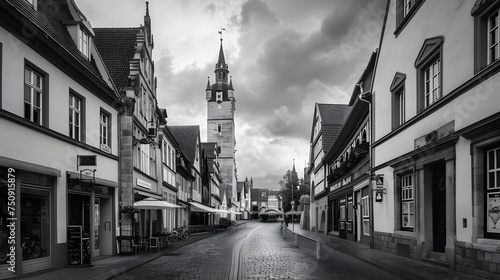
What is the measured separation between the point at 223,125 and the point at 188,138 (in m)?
48.3

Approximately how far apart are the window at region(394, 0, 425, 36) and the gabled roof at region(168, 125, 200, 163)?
34313 mm

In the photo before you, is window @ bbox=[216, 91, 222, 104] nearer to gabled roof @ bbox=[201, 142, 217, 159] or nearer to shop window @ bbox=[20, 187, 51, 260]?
gabled roof @ bbox=[201, 142, 217, 159]

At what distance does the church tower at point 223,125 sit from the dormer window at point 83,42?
256ft

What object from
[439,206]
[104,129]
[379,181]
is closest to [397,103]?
[379,181]

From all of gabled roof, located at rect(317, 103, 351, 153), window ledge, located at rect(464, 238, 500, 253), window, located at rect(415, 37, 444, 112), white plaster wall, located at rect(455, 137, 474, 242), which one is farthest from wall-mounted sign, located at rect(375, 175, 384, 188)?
gabled roof, located at rect(317, 103, 351, 153)

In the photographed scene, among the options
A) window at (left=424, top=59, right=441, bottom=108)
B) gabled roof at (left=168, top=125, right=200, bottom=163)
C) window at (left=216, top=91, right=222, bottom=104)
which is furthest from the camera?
window at (left=216, top=91, right=222, bottom=104)

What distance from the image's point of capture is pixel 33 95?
13680mm

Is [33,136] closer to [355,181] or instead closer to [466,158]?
[466,158]

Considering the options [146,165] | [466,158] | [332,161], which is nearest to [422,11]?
[466,158]

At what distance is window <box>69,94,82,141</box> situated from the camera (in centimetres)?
1648

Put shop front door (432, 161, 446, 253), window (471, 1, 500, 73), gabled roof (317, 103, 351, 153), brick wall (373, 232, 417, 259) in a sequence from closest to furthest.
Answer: window (471, 1, 500, 73) < shop front door (432, 161, 446, 253) < brick wall (373, 232, 417, 259) < gabled roof (317, 103, 351, 153)

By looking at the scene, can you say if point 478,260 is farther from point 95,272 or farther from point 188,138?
point 188,138

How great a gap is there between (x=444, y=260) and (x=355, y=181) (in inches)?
525

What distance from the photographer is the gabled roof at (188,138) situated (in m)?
50.8
